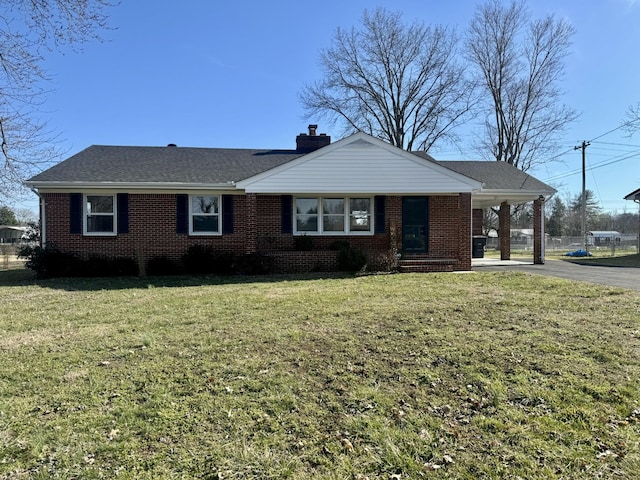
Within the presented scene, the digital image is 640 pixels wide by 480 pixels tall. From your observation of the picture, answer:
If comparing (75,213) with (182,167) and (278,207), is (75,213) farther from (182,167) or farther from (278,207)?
(278,207)

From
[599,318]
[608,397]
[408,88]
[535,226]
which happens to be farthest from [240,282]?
[408,88]

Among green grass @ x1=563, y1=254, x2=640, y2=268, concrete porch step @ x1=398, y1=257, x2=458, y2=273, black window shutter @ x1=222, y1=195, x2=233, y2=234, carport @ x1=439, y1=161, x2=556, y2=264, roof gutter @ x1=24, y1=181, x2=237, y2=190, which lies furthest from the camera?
green grass @ x1=563, y1=254, x2=640, y2=268

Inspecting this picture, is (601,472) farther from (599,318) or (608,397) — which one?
(599,318)

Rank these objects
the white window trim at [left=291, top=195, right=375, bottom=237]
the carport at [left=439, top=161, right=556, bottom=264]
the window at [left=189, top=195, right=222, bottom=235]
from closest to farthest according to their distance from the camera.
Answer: the window at [left=189, top=195, right=222, bottom=235]
the white window trim at [left=291, top=195, right=375, bottom=237]
the carport at [left=439, top=161, right=556, bottom=264]

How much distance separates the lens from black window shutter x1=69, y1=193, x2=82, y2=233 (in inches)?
527

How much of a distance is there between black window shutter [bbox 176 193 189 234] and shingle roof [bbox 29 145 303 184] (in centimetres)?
69

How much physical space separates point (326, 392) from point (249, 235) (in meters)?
9.67

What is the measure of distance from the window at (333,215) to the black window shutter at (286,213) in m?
0.25

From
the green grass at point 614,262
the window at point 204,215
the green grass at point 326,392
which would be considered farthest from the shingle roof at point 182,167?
the green grass at point 326,392

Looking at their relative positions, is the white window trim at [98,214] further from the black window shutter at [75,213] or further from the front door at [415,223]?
the front door at [415,223]

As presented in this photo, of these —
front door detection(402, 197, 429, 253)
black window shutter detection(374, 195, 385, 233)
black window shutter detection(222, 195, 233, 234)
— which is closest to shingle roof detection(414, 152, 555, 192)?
front door detection(402, 197, 429, 253)

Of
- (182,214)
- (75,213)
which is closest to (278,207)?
(182,214)

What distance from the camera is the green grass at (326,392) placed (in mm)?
2967

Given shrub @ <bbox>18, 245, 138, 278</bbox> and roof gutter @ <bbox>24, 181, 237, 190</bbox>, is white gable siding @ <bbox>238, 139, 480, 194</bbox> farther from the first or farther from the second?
shrub @ <bbox>18, 245, 138, 278</bbox>
